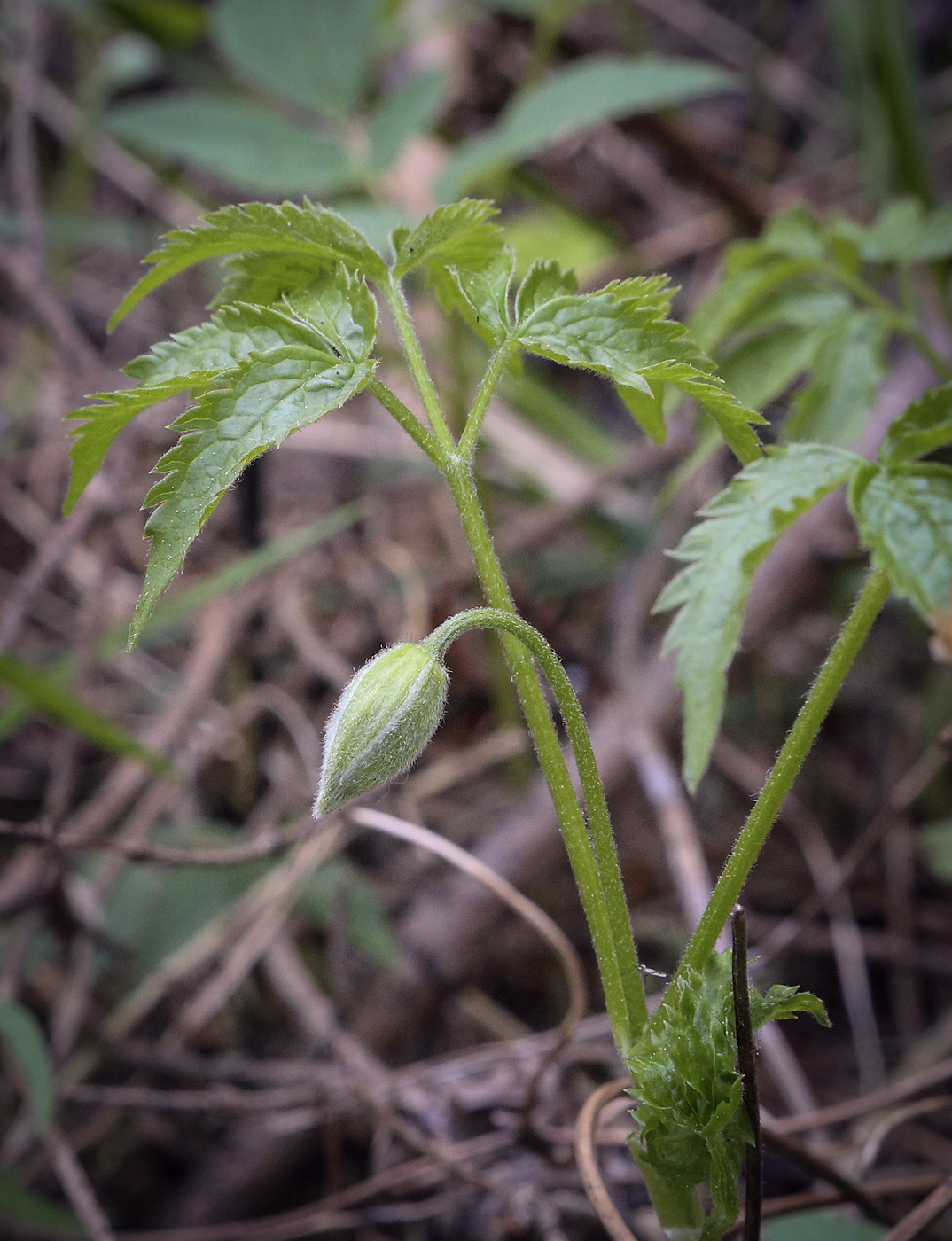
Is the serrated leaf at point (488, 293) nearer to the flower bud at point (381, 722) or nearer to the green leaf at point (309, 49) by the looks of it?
the flower bud at point (381, 722)

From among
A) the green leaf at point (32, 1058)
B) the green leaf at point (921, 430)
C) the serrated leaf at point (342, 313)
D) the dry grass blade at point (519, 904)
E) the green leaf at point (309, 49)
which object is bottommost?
the green leaf at point (32, 1058)

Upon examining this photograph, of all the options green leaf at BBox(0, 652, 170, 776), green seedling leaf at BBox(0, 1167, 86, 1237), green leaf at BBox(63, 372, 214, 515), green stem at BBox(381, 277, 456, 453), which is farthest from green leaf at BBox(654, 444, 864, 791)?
green seedling leaf at BBox(0, 1167, 86, 1237)

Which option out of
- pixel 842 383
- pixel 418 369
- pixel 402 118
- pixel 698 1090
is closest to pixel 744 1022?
pixel 698 1090

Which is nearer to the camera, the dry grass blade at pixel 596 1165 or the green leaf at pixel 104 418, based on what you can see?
the green leaf at pixel 104 418

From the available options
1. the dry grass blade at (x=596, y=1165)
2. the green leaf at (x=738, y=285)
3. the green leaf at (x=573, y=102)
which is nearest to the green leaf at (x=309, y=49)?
the green leaf at (x=573, y=102)

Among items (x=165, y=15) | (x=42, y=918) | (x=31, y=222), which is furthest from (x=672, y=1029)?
(x=165, y=15)

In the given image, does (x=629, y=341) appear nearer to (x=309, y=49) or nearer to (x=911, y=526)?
(x=911, y=526)
